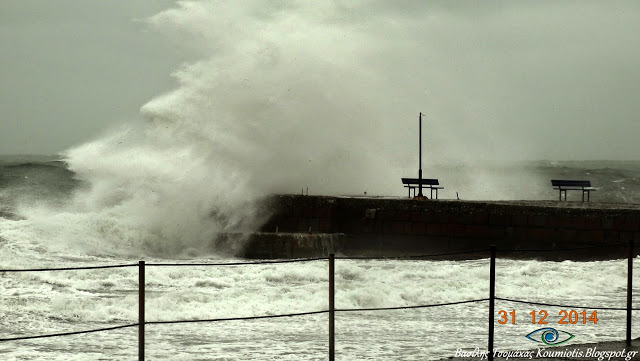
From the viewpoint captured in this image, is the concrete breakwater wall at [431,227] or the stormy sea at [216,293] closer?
the stormy sea at [216,293]

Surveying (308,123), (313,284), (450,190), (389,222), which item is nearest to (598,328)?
(313,284)

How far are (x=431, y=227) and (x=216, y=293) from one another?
21.7 feet

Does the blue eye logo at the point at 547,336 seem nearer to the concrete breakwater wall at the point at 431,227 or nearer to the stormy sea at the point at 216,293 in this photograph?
the stormy sea at the point at 216,293

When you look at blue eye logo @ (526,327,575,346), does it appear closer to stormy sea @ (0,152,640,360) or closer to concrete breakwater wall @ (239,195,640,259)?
stormy sea @ (0,152,640,360)

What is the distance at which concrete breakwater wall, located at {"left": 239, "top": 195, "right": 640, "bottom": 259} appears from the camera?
16.5 metres

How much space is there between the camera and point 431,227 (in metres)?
17.3

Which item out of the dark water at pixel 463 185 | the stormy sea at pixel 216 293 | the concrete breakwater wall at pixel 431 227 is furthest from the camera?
the dark water at pixel 463 185

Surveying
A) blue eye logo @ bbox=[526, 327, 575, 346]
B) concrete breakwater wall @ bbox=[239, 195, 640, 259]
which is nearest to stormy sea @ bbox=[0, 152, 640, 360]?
blue eye logo @ bbox=[526, 327, 575, 346]

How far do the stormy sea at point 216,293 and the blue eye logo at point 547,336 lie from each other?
127 millimetres

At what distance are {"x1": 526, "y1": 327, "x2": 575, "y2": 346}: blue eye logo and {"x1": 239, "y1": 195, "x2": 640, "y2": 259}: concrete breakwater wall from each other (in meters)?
7.95

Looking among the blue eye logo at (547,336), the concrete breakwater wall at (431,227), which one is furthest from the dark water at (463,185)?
the blue eye logo at (547,336)

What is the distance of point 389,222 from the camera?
1756 centimetres

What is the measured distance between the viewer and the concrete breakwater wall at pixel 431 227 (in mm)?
16500

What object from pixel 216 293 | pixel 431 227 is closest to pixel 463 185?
pixel 431 227
